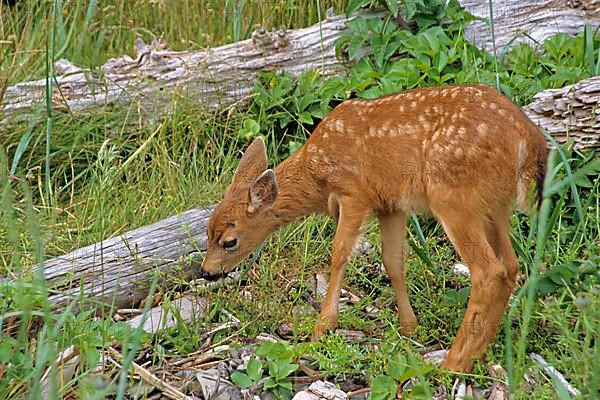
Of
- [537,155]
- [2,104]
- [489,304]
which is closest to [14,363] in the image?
[489,304]

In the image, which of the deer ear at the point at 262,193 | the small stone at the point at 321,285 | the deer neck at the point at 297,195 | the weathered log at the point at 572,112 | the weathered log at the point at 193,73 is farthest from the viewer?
the weathered log at the point at 193,73

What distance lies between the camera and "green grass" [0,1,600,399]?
4371mm

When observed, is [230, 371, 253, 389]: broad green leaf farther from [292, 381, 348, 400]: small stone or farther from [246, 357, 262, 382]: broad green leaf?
[292, 381, 348, 400]: small stone

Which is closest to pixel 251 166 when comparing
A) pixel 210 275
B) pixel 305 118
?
pixel 210 275

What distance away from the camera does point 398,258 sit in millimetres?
5387

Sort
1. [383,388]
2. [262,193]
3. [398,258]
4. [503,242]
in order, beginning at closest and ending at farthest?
[383,388] → [503,242] → [398,258] → [262,193]

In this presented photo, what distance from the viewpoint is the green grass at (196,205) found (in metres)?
4.37

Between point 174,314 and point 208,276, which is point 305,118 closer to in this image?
point 208,276

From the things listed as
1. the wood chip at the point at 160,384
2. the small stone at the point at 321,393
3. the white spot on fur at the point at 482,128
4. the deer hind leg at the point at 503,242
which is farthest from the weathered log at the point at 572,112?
the wood chip at the point at 160,384

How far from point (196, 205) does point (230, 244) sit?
3.12 feet

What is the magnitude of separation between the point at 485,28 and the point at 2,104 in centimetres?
358

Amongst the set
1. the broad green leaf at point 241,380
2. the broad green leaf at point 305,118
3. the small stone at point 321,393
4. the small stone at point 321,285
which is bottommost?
the small stone at point 321,285

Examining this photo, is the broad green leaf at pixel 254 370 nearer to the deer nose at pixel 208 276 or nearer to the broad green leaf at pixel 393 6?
the deer nose at pixel 208 276

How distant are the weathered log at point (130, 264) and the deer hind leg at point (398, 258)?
1.13 m
